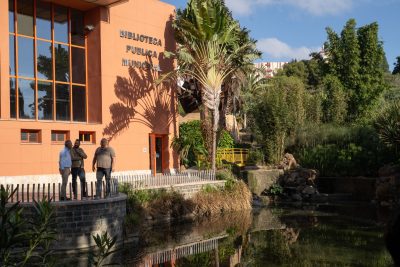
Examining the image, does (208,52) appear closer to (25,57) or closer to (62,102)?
(62,102)

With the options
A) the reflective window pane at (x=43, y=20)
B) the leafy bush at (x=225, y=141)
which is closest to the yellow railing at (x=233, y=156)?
the leafy bush at (x=225, y=141)

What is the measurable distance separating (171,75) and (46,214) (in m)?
19.8

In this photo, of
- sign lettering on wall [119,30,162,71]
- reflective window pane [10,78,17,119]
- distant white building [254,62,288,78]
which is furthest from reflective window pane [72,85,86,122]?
distant white building [254,62,288,78]

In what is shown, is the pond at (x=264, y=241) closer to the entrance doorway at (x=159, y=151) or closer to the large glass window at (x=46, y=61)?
the entrance doorway at (x=159, y=151)

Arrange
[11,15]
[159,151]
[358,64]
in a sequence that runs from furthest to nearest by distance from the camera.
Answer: [358,64]
[159,151]
[11,15]

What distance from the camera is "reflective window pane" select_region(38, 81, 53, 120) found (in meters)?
19.2

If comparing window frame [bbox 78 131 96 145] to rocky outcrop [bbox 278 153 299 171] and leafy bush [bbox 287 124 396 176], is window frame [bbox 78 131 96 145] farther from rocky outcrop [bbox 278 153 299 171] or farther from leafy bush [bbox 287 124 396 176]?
leafy bush [bbox 287 124 396 176]

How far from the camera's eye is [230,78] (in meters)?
26.7

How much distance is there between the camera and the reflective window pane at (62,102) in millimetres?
19938

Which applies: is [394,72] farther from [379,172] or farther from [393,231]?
[393,231]

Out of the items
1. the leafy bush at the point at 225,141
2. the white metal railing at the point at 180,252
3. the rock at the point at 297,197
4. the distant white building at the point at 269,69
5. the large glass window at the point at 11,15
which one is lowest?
the white metal railing at the point at 180,252

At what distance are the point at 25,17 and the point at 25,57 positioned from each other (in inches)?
66.9

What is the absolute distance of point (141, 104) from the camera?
2300 centimetres

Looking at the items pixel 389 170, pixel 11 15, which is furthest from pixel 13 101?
pixel 389 170
